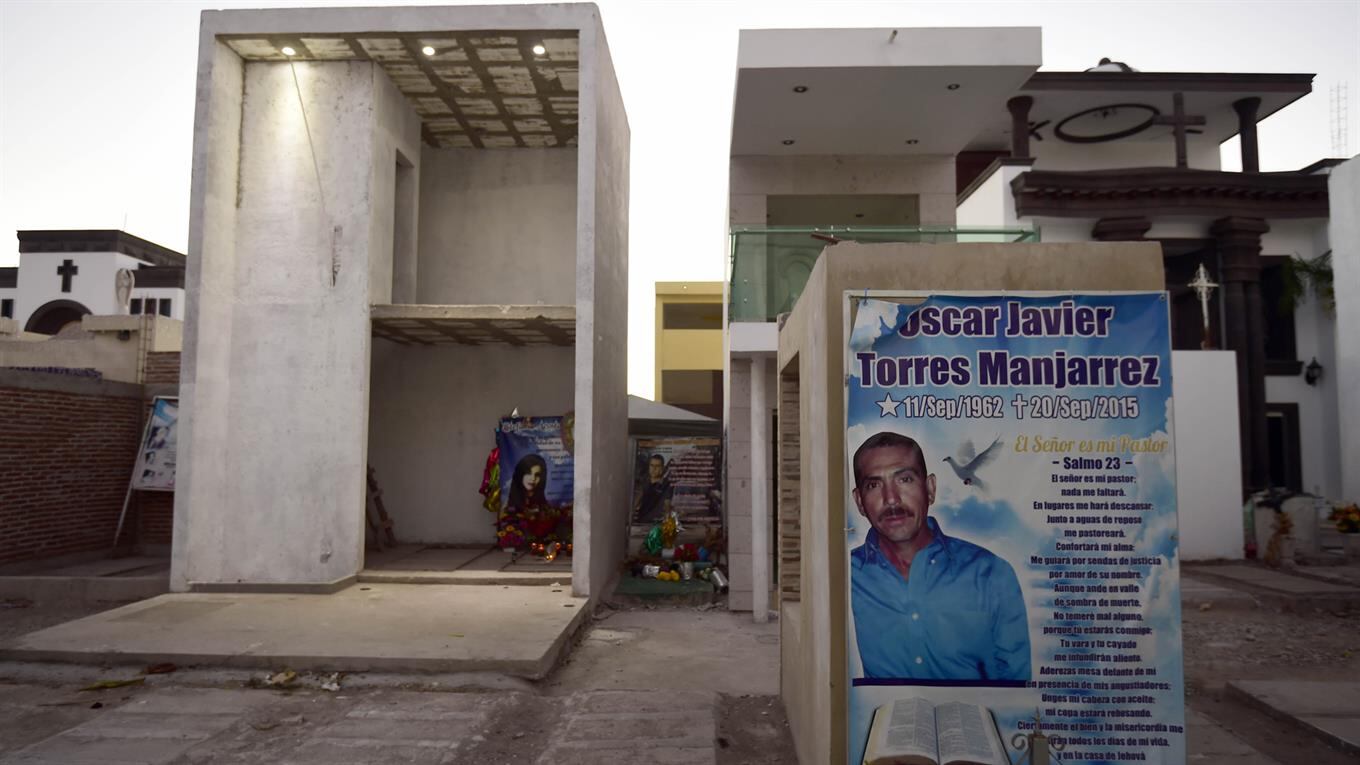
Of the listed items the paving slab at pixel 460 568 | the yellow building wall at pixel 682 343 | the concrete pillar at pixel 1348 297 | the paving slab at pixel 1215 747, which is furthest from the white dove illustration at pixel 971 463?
the yellow building wall at pixel 682 343

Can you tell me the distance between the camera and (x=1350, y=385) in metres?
16.0

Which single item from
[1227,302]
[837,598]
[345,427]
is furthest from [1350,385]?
[345,427]

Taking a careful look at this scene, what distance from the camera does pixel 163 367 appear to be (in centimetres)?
1459

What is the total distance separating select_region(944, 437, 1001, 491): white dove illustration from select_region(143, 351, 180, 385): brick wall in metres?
14.4

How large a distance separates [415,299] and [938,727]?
11.4 m

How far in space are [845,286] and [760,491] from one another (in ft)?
23.8

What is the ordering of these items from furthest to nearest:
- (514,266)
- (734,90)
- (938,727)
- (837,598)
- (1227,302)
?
1. (1227,302)
2. (514,266)
3. (734,90)
4. (837,598)
5. (938,727)

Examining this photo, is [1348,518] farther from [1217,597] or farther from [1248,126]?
[1248,126]

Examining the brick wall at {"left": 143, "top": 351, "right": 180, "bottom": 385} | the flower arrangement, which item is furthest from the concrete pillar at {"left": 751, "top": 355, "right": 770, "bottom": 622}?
the flower arrangement

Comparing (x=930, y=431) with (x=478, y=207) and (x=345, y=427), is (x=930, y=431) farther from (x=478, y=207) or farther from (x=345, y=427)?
(x=478, y=207)

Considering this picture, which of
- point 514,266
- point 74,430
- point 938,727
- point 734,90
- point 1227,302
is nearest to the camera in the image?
point 938,727

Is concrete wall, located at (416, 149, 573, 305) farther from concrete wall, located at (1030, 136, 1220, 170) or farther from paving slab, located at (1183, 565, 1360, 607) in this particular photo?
concrete wall, located at (1030, 136, 1220, 170)

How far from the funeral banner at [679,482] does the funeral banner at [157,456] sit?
7486 millimetres

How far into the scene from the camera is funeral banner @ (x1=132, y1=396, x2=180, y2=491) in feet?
43.9
